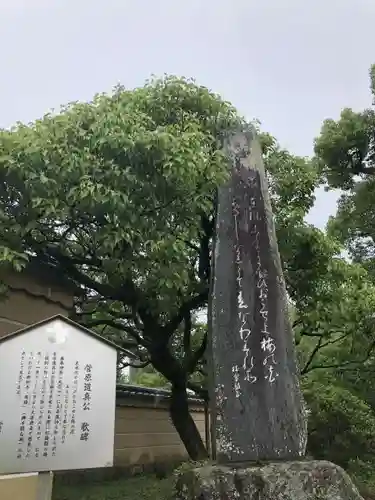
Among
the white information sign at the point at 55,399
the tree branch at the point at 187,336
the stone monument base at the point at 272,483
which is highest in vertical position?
the tree branch at the point at 187,336

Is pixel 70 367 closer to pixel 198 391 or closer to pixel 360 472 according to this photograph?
pixel 198 391

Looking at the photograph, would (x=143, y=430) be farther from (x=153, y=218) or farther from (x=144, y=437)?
(x=153, y=218)

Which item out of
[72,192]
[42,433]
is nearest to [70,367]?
[42,433]

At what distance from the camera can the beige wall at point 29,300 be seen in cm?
605

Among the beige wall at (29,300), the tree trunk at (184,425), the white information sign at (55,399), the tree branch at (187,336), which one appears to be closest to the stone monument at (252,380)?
the white information sign at (55,399)

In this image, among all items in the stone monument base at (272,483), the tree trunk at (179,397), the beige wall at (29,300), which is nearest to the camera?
the stone monument base at (272,483)

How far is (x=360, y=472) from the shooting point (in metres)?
8.29

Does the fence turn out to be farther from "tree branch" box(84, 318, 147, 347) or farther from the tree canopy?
"tree branch" box(84, 318, 147, 347)

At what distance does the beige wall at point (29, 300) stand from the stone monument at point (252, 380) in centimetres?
258

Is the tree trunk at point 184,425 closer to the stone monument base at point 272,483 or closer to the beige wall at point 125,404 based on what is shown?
the beige wall at point 125,404

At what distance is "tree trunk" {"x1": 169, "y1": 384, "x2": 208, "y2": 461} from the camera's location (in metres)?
6.86

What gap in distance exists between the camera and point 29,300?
21.1ft

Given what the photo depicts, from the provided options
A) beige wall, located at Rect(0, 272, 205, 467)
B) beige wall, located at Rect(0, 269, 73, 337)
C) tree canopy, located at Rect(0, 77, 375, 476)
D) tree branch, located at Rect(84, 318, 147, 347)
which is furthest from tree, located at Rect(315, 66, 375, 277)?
beige wall, located at Rect(0, 269, 73, 337)

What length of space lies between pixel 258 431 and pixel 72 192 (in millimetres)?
2748
